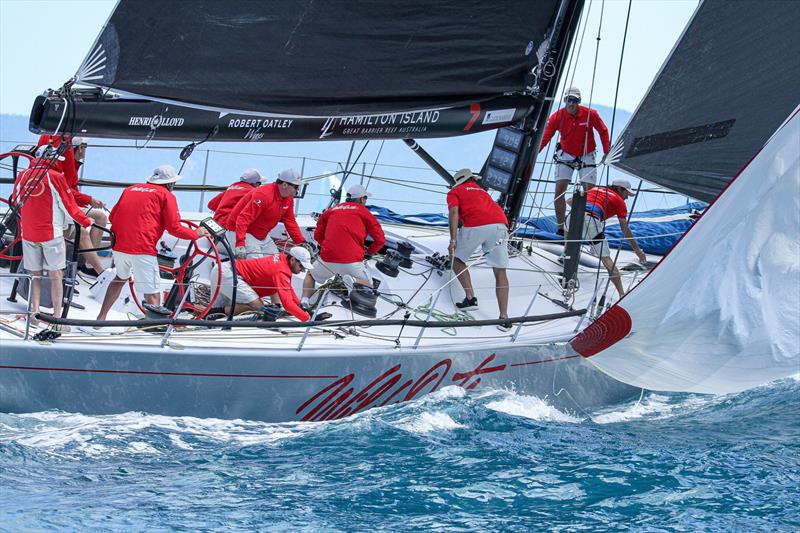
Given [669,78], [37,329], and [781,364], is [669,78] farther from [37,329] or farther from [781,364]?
[37,329]

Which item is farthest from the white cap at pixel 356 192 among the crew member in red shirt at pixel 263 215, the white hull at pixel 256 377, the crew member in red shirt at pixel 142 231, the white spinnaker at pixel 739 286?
the white spinnaker at pixel 739 286

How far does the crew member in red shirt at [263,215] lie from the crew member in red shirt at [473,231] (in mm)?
1095

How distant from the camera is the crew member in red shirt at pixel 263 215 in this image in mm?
7375

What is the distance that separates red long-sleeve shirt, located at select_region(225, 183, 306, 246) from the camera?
7.37m

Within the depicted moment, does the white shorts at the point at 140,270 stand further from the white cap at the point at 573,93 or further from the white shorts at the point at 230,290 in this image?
the white cap at the point at 573,93

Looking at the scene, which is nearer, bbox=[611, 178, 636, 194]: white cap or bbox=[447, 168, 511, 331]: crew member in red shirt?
bbox=[447, 168, 511, 331]: crew member in red shirt

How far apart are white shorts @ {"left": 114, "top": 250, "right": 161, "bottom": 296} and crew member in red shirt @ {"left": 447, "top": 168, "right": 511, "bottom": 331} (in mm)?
2017

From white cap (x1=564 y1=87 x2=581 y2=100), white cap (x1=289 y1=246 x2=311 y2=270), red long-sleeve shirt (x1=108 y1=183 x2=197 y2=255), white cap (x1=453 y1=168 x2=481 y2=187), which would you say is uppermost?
white cap (x1=564 y1=87 x2=581 y2=100)

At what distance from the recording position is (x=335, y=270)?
7.36m

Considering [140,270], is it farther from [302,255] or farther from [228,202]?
[228,202]

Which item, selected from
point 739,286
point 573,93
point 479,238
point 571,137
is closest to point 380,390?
point 479,238

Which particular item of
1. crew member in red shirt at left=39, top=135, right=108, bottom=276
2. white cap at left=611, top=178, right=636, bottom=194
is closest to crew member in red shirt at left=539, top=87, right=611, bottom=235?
white cap at left=611, top=178, right=636, bottom=194

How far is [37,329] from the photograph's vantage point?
6191 mm

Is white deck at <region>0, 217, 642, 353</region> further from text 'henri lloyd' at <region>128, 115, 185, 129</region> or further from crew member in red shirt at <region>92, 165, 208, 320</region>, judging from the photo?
text 'henri lloyd' at <region>128, 115, 185, 129</region>
